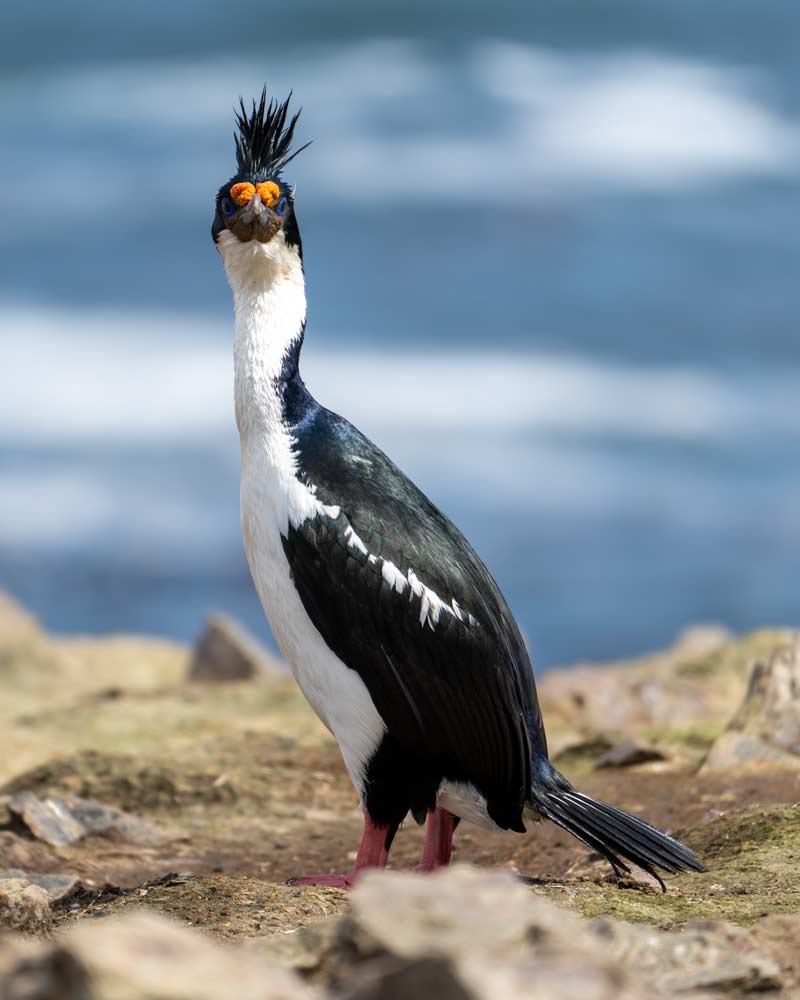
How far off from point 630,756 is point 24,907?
4748 mm

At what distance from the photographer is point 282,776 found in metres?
9.63

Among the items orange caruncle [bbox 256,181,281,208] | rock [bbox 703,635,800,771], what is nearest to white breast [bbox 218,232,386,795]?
orange caruncle [bbox 256,181,281,208]

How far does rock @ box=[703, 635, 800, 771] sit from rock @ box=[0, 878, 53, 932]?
14.5 ft

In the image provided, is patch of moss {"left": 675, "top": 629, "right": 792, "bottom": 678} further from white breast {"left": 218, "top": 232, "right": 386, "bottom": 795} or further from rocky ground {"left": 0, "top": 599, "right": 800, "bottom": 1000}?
white breast {"left": 218, "top": 232, "right": 386, "bottom": 795}

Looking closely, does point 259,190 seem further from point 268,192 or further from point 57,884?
point 57,884

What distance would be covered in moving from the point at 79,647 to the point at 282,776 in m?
8.05

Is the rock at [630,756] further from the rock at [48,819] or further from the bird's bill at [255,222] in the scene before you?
the bird's bill at [255,222]

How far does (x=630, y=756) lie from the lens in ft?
30.2

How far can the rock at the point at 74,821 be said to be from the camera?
791cm

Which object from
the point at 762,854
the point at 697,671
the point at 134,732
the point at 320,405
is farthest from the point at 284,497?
the point at 697,671

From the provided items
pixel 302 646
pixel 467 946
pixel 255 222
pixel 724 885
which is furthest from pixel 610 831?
pixel 467 946

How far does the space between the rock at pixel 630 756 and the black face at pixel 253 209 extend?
438 cm

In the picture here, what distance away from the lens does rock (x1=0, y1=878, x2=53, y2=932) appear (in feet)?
16.8

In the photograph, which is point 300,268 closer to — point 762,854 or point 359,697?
point 359,697
